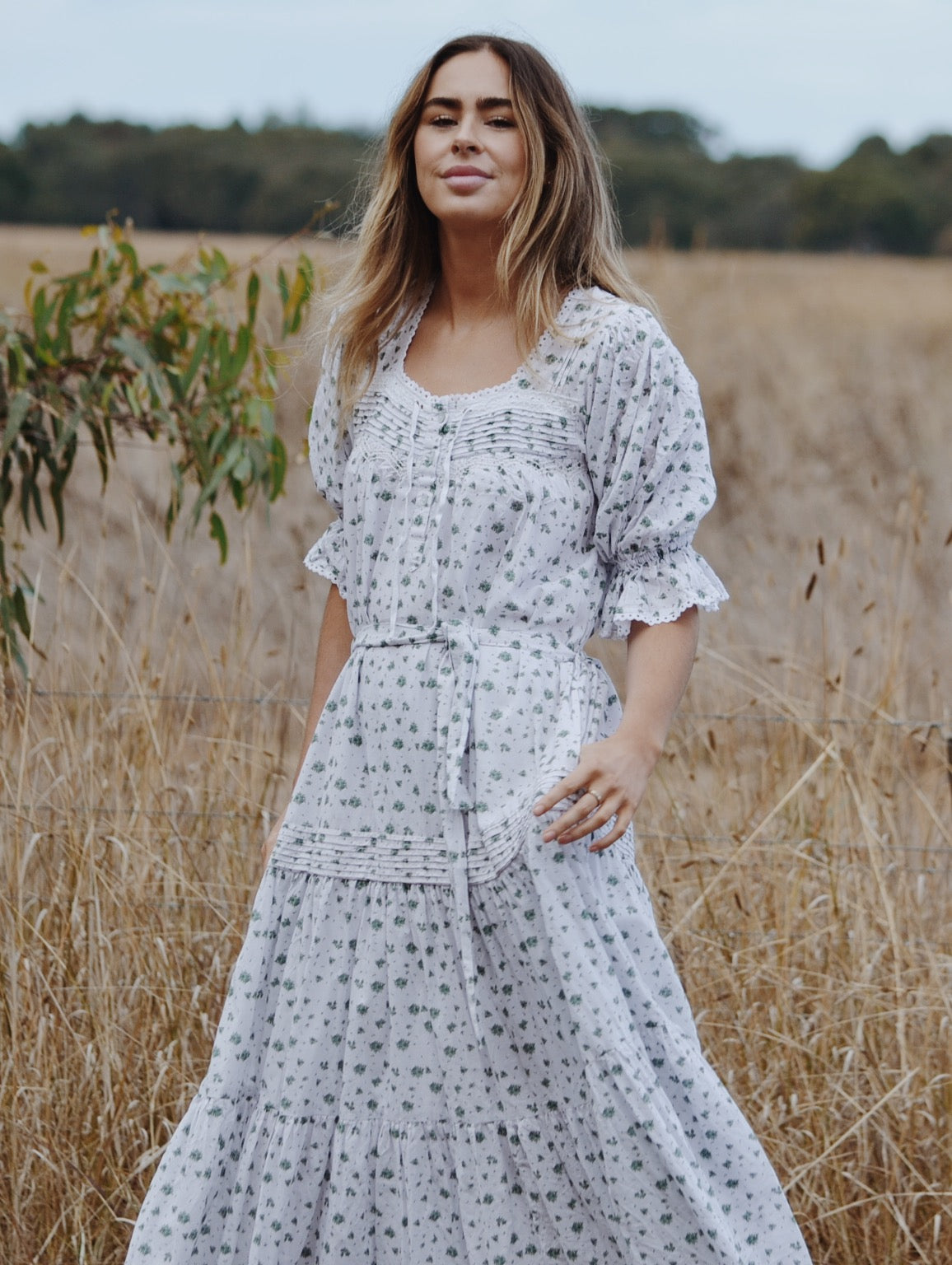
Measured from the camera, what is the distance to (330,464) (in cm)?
185

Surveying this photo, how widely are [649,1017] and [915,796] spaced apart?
134 centimetres

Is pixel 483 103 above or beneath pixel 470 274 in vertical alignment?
above

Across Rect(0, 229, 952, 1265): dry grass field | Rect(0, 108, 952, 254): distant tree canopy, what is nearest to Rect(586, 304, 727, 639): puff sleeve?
Rect(0, 229, 952, 1265): dry grass field

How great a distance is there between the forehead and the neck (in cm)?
15

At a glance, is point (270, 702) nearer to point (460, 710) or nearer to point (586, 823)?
point (460, 710)

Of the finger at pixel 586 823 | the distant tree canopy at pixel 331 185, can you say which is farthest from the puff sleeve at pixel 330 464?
the distant tree canopy at pixel 331 185

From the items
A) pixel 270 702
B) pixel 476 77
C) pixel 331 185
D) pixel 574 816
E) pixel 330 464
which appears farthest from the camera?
pixel 331 185

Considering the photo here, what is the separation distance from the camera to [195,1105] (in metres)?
1.71

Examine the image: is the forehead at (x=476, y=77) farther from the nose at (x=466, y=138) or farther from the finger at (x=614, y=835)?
the finger at (x=614, y=835)

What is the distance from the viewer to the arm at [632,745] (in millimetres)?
1512

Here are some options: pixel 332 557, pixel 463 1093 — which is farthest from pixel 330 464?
pixel 463 1093

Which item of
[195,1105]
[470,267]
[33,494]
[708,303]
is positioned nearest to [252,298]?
[33,494]

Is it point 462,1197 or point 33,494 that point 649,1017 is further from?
point 33,494

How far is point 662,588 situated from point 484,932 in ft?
1.33
